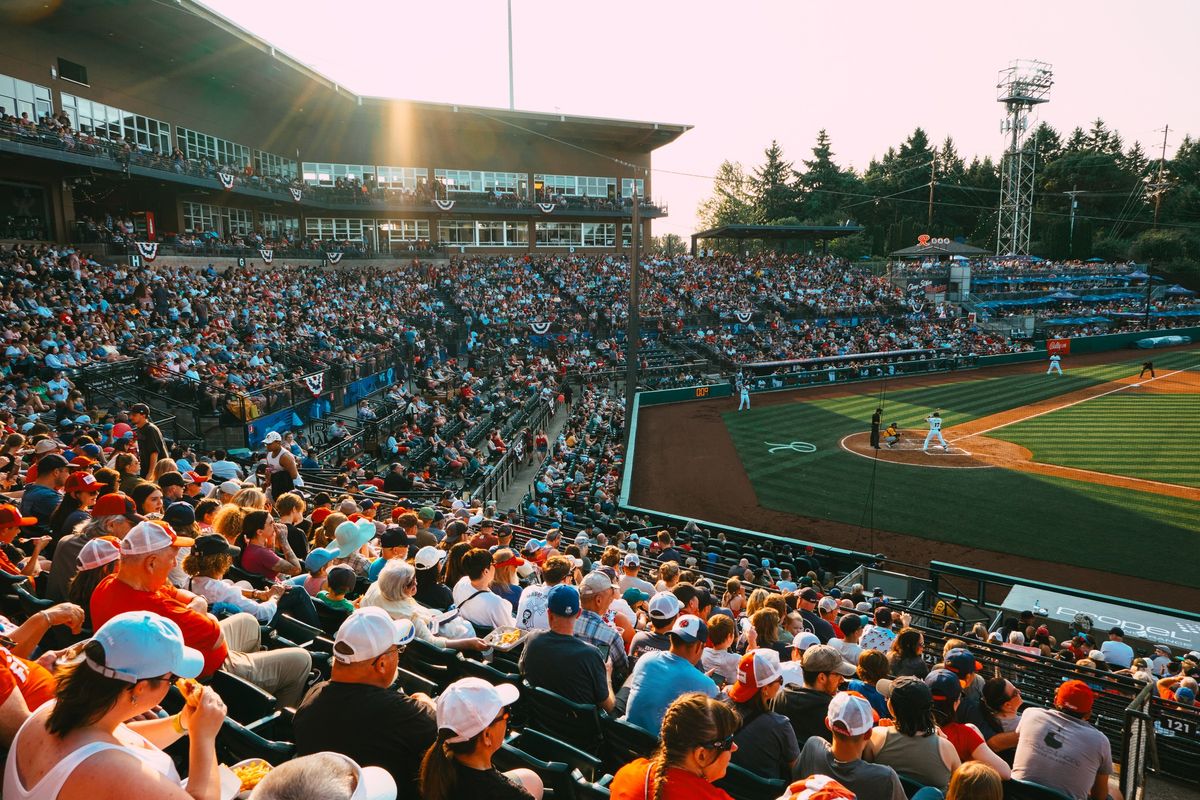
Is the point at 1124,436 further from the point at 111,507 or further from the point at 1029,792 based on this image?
the point at 111,507

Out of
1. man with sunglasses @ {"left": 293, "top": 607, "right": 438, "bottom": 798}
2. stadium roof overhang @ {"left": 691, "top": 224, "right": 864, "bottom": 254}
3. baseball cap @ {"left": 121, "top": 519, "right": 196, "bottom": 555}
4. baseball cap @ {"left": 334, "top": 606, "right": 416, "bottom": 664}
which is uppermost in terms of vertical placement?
stadium roof overhang @ {"left": 691, "top": 224, "right": 864, "bottom": 254}

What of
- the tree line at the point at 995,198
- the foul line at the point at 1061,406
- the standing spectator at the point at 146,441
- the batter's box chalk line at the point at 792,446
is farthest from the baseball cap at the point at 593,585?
the tree line at the point at 995,198

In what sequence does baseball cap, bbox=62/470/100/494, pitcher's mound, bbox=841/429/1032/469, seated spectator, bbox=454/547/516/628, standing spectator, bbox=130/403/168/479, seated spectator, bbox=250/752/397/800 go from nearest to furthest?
seated spectator, bbox=250/752/397/800 < seated spectator, bbox=454/547/516/628 < baseball cap, bbox=62/470/100/494 < standing spectator, bbox=130/403/168/479 < pitcher's mound, bbox=841/429/1032/469

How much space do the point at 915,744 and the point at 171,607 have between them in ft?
14.2

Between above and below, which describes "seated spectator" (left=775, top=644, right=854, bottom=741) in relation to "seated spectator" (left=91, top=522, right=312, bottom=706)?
below

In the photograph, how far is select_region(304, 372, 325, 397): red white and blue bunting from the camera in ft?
65.0

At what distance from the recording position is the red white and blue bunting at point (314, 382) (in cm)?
1981

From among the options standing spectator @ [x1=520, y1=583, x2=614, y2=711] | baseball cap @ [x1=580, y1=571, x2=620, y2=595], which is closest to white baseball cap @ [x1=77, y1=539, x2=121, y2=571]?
standing spectator @ [x1=520, y1=583, x2=614, y2=711]

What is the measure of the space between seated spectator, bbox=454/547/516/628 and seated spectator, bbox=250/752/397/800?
383 centimetres

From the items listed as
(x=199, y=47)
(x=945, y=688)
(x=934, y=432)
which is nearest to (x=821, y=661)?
(x=945, y=688)

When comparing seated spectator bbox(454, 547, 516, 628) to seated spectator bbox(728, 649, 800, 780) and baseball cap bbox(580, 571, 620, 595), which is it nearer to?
baseball cap bbox(580, 571, 620, 595)

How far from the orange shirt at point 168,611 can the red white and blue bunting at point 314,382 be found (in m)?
16.3

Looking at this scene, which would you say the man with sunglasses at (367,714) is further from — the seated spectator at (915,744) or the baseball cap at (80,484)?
the baseball cap at (80,484)

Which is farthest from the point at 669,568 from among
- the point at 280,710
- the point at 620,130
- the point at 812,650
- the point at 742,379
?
the point at 620,130
